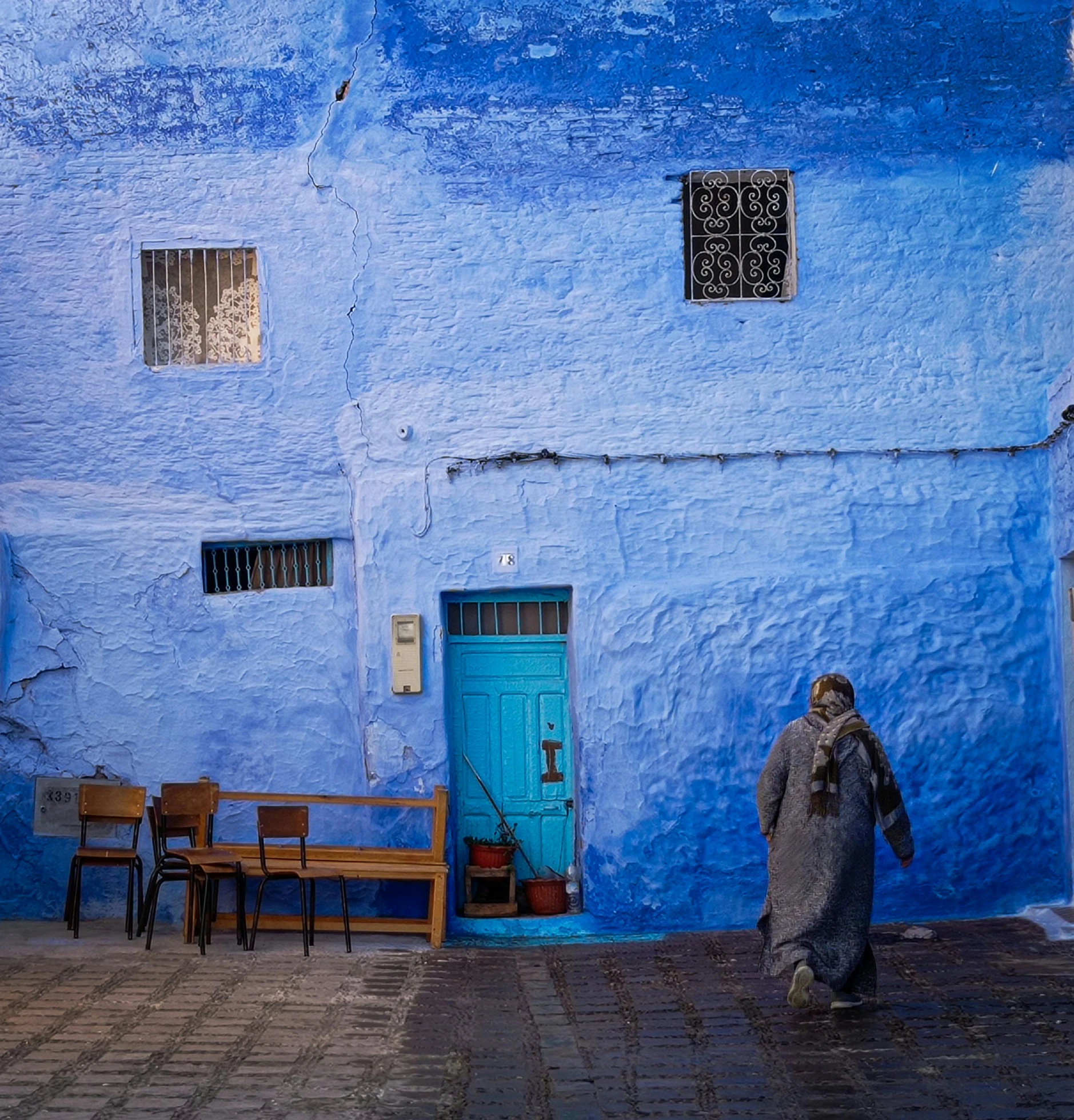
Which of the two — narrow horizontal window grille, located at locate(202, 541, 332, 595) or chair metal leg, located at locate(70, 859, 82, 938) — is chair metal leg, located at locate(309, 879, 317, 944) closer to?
chair metal leg, located at locate(70, 859, 82, 938)

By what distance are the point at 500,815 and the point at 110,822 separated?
2.57 meters

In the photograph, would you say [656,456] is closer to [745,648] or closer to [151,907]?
[745,648]

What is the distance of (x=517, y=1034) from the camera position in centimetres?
790

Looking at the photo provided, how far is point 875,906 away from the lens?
435 inches

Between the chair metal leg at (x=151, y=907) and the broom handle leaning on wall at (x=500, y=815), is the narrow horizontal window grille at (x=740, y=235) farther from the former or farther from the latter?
the chair metal leg at (x=151, y=907)

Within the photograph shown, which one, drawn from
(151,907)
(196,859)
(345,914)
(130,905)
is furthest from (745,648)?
(130,905)

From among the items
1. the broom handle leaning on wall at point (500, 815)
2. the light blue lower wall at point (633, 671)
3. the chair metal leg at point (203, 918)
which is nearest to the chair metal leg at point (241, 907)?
the chair metal leg at point (203, 918)

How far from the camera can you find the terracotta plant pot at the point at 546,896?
36.4ft

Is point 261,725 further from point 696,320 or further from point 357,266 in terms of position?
point 696,320

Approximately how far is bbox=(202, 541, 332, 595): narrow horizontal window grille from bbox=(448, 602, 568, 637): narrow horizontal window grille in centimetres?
92

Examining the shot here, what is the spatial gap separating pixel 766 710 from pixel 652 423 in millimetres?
2082

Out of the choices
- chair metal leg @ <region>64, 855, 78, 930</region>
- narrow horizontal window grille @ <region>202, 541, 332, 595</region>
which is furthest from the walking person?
chair metal leg @ <region>64, 855, 78, 930</region>

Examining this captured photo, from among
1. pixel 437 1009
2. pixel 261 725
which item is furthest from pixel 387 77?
pixel 437 1009

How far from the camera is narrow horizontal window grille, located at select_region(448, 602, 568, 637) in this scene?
37.2 ft
